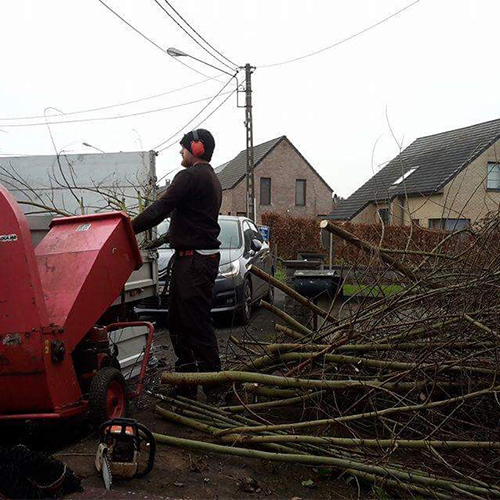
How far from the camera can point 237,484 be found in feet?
11.6

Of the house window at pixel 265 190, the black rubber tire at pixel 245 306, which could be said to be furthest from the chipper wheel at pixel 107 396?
the house window at pixel 265 190

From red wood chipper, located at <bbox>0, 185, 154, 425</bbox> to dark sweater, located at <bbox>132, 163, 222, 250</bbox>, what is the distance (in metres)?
0.61

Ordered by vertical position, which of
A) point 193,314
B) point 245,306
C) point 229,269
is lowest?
point 245,306

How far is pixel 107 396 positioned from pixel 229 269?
5.29 m

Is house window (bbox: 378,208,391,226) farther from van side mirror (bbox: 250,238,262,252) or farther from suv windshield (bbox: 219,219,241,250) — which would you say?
suv windshield (bbox: 219,219,241,250)

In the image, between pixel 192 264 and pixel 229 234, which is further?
pixel 229 234

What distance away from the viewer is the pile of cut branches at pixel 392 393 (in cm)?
349

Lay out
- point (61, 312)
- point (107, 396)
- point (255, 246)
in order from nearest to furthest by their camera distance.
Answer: point (61, 312) < point (107, 396) < point (255, 246)

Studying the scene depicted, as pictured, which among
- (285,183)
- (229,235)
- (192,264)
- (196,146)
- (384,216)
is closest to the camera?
(192,264)

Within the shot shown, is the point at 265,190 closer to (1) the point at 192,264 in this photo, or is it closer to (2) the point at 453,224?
(2) the point at 453,224

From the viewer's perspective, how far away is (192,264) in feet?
15.6

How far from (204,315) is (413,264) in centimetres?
204

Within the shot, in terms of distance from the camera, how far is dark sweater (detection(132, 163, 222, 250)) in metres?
4.76

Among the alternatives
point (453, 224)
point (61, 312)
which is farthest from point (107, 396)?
point (453, 224)
